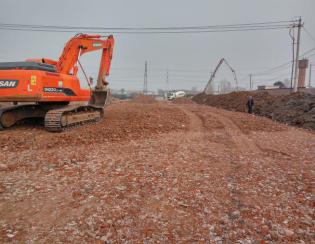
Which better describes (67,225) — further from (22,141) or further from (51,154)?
(22,141)

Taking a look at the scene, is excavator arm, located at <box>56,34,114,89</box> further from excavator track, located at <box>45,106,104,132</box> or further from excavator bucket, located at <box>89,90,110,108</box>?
excavator track, located at <box>45,106,104,132</box>

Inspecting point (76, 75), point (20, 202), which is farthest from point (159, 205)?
point (76, 75)

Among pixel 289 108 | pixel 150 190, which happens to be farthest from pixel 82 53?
pixel 289 108

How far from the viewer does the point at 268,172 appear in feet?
17.7

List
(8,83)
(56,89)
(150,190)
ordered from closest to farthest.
Result: (150,190)
(8,83)
(56,89)

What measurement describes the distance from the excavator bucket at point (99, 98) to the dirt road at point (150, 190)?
3688mm

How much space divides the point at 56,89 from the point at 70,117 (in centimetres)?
108

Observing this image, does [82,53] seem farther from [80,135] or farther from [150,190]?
[150,190]

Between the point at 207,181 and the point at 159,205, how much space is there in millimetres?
1336

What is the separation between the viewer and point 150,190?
170 inches

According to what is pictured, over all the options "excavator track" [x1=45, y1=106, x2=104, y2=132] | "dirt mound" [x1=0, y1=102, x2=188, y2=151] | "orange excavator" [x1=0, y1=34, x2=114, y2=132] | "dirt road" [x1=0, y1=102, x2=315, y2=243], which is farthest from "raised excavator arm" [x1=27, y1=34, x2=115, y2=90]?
"dirt road" [x1=0, y1=102, x2=315, y2=243]

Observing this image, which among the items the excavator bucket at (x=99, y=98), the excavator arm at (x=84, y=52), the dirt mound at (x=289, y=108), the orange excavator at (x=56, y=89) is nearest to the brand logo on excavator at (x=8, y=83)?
the orange excavator at (x=56, y=89)

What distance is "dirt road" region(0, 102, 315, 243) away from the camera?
313cm

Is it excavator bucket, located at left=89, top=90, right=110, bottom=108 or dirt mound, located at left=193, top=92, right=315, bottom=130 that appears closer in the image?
excavator bucket, located at left=89, top=90, right=110, bottom=108
